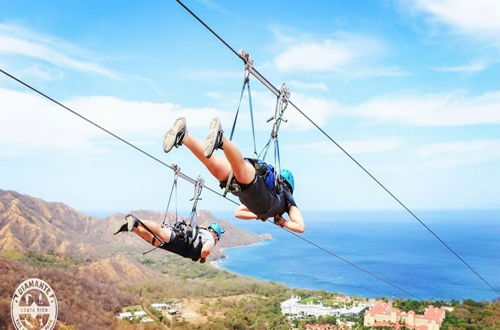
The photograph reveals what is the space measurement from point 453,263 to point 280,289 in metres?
40.4

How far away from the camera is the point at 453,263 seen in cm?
6931

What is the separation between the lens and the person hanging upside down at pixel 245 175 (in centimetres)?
237

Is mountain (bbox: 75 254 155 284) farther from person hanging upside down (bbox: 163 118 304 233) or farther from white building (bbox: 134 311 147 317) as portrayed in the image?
person hanging upside down (bbox: 163 118 304 233)

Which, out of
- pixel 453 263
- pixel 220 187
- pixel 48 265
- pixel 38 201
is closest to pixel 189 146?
pixel 220 187

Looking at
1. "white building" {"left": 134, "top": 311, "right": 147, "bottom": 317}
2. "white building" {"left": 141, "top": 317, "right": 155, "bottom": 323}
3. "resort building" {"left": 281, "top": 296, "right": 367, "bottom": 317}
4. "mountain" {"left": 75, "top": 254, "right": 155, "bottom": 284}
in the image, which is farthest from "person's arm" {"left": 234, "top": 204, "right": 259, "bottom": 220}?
"mountain" {"left": 75, "top": 254, "right": 155, "bottom": 284}

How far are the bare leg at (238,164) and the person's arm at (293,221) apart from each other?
2.04 feet

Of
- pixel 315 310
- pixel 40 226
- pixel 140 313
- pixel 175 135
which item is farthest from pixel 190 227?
pixel 40 226

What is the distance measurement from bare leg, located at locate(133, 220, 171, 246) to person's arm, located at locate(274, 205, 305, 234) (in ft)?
3.61

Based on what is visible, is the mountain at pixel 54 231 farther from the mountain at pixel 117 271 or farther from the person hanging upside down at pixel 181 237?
the person hanging upside down at pixel 181 237

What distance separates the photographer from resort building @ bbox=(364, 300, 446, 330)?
26094 millimetres

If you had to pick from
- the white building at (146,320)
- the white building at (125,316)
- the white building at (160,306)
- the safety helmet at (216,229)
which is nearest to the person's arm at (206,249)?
the safety helmet at (216,229)

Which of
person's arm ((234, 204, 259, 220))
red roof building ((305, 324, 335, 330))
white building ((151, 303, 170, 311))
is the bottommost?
white building ((151, 303, 170, 311))

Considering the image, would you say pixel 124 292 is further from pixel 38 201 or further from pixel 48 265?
pixel 38 201

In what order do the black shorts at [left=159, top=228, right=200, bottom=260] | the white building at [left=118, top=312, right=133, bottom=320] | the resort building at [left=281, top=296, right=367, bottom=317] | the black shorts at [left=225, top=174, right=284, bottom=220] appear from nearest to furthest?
the black shorts at [left=225, top=174, right=284, bottom=220]
the black shorts at [left=159, top=228, right=200, bottom=260]
the white building at [left=118, top=312, right=133, bottom=320]
the resort building at [left=281, top=296, right=367, bottom=317]
